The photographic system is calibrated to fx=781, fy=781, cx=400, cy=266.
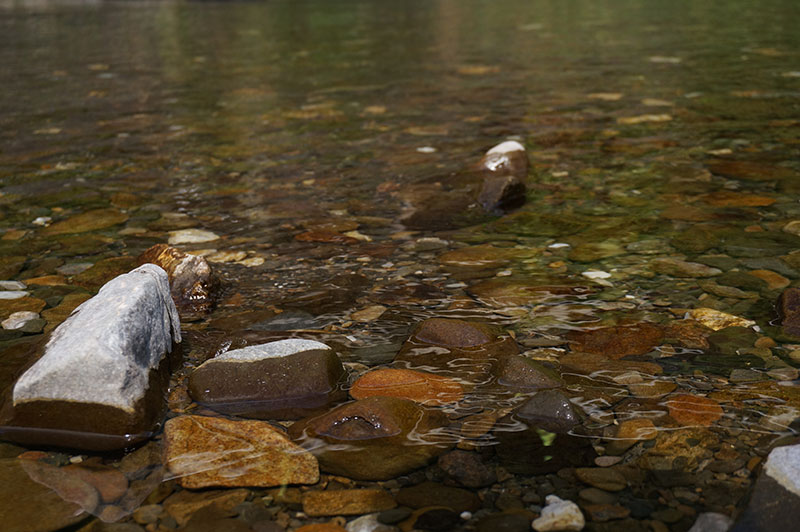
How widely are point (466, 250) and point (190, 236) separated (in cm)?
166

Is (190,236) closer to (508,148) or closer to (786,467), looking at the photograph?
(508,148)

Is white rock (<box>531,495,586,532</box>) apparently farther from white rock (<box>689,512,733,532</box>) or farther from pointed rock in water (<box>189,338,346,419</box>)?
pointed rock in water (<box>189,338,346,419</box>)

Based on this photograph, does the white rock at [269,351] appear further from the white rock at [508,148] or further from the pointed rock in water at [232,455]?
the white rock at [508,148]

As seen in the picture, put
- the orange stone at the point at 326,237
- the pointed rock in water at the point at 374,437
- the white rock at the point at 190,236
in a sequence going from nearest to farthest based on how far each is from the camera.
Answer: the pointed rock in water at the point at 374,437 → the orange stone at the point at 326,237 → the white rock at the point at 190,236

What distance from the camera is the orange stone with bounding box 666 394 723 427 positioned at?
2459mm

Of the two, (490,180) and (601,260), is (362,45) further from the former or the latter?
(601,260)

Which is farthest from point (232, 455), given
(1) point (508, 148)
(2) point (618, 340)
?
(1) point (508, 148)

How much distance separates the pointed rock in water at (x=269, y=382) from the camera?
2711 mm

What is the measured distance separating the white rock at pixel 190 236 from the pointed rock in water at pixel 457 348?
1832 millimetres

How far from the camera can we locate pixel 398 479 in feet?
7.51

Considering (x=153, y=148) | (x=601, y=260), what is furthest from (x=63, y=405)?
(x=153, y=148)

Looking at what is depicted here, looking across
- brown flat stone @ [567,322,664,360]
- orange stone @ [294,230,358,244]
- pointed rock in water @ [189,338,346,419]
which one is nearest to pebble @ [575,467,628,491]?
brown flat stone @ [567,322,664,360]

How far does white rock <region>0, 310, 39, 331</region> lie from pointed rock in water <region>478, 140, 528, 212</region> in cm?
262

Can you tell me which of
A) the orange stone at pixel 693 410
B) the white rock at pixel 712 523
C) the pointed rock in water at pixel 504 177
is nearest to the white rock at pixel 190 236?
the pointed rock in water at pixel 504 177
